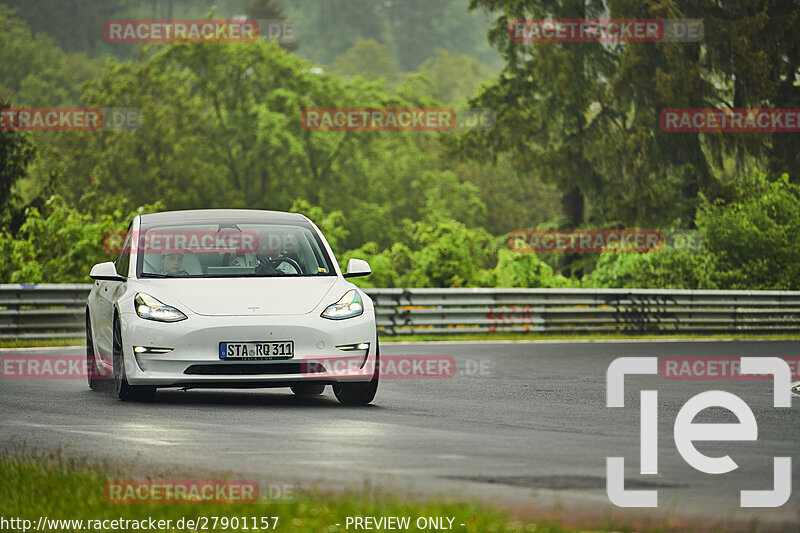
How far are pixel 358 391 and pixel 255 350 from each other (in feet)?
3.67

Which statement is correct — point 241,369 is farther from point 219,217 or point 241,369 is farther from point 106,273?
point 219,217

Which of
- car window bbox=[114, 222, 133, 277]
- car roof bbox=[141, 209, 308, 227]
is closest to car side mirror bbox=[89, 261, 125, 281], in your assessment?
car window bbox=[114, 222, 133, 277]

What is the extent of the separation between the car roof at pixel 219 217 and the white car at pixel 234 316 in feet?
0.07

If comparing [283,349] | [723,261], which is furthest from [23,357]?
[723,261]

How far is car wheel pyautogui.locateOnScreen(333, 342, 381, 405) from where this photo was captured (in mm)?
12438

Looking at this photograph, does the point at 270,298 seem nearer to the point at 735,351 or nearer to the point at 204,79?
the point at 735,351

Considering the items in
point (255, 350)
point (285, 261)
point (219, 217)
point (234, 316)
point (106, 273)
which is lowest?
point (255, 350)

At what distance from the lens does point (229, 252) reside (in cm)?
1319

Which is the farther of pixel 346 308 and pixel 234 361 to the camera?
pixel 346 308

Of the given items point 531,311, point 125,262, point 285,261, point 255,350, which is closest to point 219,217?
point 285,261

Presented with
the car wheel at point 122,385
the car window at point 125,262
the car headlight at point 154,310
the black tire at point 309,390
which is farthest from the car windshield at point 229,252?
the black tire at point 309,390

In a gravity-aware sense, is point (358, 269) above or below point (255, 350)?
above

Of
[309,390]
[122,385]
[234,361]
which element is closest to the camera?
[234,361]

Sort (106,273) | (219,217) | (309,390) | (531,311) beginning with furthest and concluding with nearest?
(531,311)
(309,390)
(219,217)
(106,273)
